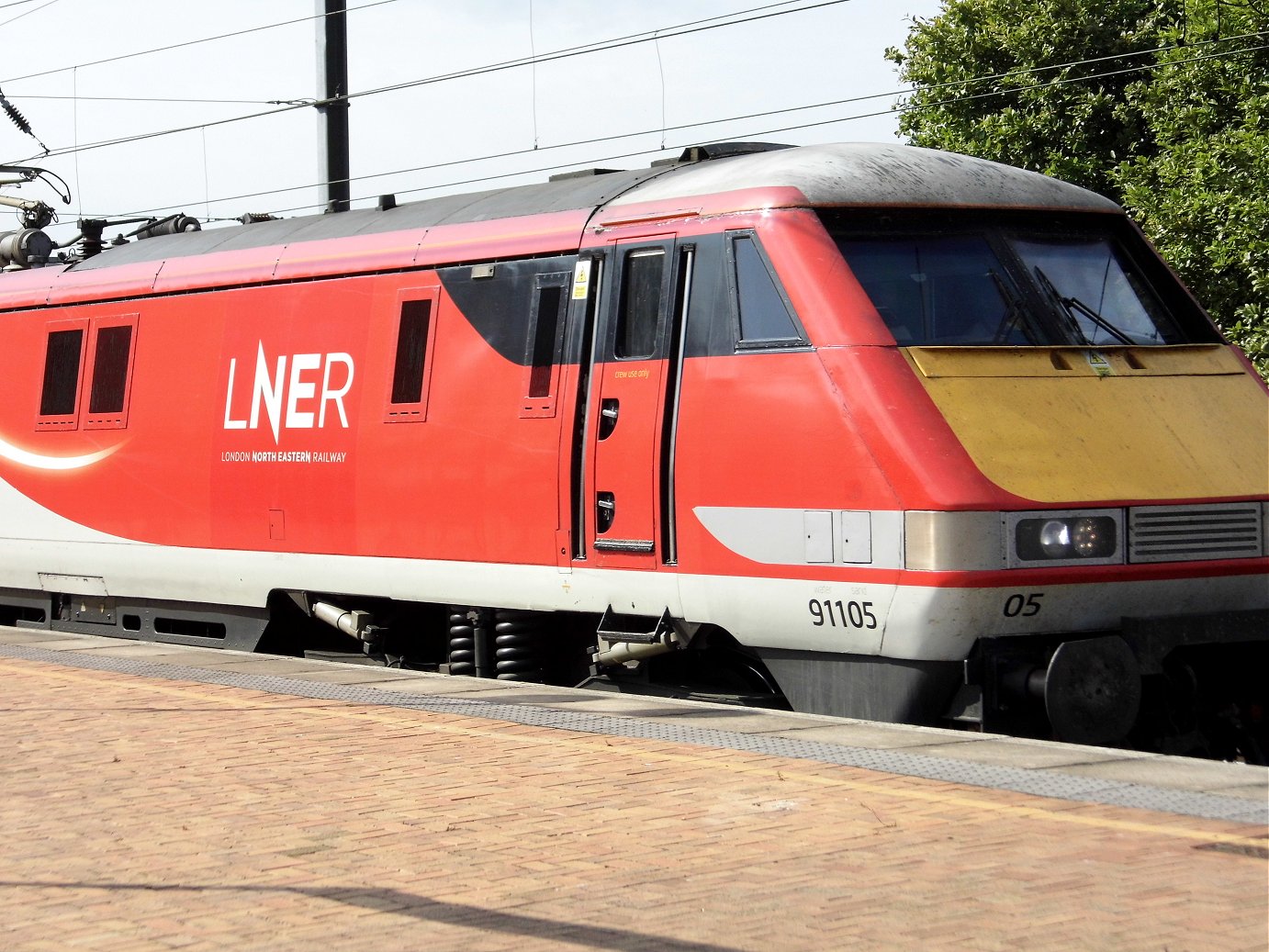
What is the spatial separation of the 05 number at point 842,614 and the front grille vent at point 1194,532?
1.34m

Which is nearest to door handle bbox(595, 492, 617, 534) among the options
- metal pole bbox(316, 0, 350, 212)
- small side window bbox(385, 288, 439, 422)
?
small side window bbox(385, 288, 439, 422)

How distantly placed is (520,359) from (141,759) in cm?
349

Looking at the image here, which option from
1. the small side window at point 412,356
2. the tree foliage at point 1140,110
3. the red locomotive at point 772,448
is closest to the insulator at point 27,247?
the red locomotive at point 772,448

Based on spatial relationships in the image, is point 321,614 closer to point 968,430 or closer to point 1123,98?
point 968,430

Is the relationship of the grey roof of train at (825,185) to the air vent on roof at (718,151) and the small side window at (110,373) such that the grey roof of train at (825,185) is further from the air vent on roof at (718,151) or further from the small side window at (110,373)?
the small side window at (110,373)

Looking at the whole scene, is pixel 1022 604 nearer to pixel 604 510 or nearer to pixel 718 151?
pixel 604 510

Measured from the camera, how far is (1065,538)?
8.49m

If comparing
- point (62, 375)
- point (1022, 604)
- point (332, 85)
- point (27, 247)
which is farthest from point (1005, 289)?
point (332, 85)

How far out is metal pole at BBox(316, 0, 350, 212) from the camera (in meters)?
19.1

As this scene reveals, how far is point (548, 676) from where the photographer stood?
440 inches

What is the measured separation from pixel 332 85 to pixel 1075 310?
38.7 feet

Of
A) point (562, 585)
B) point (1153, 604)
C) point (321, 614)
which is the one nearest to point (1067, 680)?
point (1153, 604)

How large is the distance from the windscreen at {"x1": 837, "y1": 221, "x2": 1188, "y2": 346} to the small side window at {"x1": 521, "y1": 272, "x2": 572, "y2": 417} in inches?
77.6

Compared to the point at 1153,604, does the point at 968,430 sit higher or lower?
higher
